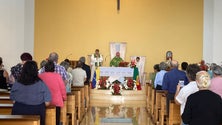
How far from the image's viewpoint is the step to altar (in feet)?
39.9

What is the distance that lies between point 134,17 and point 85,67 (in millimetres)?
6253

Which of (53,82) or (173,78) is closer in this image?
(53,82)

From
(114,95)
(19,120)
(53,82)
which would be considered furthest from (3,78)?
(114,95)

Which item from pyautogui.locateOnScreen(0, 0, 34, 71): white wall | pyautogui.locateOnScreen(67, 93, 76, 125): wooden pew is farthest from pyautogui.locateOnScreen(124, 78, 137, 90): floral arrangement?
pyautogui.locateOnScreen(67, 93, 76, 125): wooden pew

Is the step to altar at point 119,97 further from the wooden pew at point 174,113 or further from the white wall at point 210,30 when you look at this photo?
the wooden pew at point 174,113

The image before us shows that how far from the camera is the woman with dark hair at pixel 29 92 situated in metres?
4.60

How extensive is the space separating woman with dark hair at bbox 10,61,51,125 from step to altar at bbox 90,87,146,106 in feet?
24.1

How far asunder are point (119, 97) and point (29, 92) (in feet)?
25.7

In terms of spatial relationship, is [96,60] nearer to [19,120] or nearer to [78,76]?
[78,76]

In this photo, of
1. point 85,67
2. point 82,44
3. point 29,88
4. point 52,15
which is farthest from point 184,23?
point 29,88

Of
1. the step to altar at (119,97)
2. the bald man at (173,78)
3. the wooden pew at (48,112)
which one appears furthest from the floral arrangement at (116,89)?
the wooden pew at (48,112)

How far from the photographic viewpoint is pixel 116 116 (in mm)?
9742

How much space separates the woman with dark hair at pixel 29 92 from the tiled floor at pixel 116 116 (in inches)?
161

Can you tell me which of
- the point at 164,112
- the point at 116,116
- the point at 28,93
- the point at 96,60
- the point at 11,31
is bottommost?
the point at 116,116
